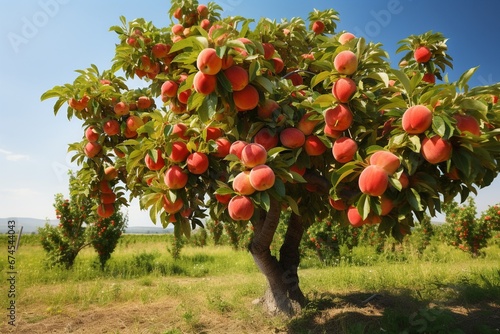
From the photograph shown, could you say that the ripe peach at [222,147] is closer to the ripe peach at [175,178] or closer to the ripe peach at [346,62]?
the ripe peach at [175,178]

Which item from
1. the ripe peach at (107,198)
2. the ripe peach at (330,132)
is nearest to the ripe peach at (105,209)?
the ripe peach at (107,198)

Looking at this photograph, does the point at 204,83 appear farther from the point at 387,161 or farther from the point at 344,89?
the point at 387,161

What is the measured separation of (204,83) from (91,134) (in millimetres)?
2155

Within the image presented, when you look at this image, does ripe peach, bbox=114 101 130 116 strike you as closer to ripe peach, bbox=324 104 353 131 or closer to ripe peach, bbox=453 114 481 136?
ripe peach, bbox=324 104 353 131

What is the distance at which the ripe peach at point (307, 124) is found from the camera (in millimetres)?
2506

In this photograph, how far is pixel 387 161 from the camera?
2.07 meters

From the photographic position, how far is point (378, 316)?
4.04 meters

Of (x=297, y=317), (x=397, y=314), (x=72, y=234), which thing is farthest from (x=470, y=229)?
(x=72, y=234)

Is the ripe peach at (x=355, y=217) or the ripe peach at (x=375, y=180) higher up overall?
the ripe peach at (x=375, y=180)

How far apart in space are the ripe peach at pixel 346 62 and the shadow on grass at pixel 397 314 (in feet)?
8.00

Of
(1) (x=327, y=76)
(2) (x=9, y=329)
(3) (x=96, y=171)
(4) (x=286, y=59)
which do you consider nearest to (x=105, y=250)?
(2) (x=9, y=329)

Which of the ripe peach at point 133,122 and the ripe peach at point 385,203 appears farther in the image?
the ripe peach at point 133,122

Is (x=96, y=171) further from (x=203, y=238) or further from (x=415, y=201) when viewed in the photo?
(x=203, y=238)

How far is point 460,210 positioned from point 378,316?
11.1 meters
